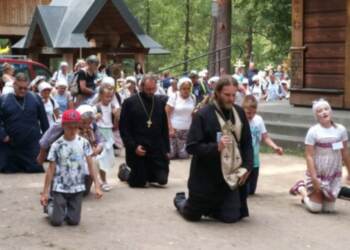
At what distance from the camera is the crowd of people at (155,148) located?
767 cm

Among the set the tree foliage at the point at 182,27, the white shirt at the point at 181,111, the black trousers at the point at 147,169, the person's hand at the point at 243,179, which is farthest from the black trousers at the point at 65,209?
the tree foliage at the point at 182,27

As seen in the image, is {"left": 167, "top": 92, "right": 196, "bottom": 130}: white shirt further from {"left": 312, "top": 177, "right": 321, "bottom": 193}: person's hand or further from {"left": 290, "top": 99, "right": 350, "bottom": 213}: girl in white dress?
{"left": 312, "top": 177, "right": 321, "bottom": 193}: person's hand

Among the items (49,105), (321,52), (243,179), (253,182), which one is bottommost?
(253,182)

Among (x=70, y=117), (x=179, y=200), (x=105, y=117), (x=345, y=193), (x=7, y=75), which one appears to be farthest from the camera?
(x=7, y=75)

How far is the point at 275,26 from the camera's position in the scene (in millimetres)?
23734

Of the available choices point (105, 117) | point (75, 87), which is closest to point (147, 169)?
point (105, 117)

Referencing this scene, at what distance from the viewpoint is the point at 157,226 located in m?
7.68

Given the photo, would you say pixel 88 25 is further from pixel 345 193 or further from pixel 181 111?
pixel 345 193

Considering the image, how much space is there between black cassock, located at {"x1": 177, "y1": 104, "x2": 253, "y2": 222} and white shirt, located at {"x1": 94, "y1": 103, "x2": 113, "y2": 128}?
292cm

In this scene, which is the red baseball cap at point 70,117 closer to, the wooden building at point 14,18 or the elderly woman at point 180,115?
the elderly woman at point 180,115

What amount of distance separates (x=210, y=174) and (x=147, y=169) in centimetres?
258

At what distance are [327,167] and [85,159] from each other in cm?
285

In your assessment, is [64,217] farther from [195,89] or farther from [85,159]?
[195,89]

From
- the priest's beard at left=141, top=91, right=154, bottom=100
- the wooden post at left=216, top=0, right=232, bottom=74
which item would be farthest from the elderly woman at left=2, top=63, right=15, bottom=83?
the wooden post at left=216, top=0, right=232, bottom=74
